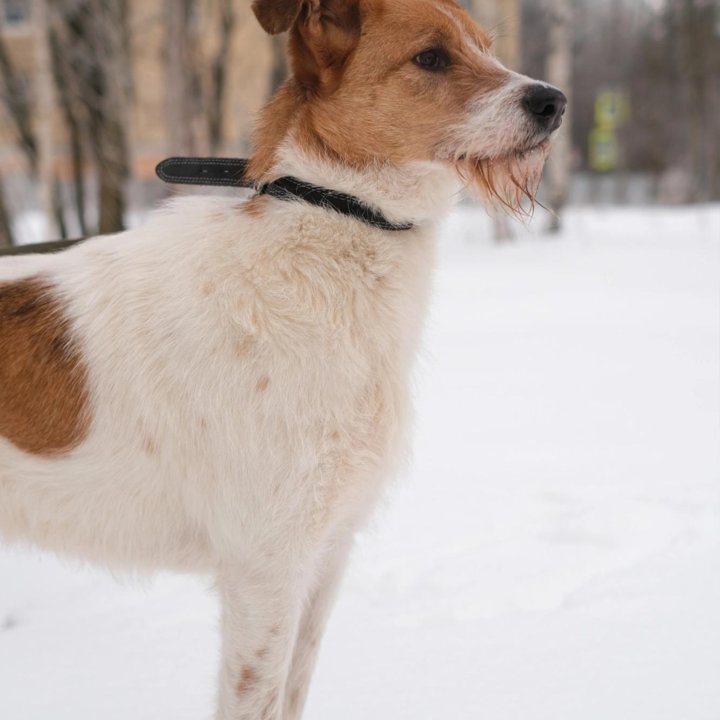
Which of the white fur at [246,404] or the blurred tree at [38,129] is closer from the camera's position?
the white fur at [246,404]

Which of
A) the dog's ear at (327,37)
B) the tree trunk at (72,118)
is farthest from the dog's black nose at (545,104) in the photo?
the tree trunk at (72,118)

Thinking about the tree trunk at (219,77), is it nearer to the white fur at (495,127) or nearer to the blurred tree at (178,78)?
the blurred tree at (178,78)

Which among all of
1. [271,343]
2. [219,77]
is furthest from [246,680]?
[219,77]

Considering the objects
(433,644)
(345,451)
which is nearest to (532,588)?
(433,644)

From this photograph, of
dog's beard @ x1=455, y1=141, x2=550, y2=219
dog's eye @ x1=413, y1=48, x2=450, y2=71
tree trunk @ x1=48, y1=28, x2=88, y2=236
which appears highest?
dog's eye @ x1=413, y1=48, x2=450, y2=71

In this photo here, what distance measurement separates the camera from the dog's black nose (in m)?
2.03

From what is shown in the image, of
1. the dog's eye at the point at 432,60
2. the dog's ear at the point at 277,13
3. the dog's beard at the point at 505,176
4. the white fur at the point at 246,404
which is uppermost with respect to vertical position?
the dog's ear at the point at 277,13

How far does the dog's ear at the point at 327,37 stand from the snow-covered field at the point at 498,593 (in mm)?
838

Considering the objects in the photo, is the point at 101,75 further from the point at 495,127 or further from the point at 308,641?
the point at 308,641

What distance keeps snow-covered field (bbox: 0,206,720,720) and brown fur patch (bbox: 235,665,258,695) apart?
9.5 inches

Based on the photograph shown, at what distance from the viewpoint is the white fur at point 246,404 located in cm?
191

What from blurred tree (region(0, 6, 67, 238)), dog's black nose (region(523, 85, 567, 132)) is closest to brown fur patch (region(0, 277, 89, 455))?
dog's black nose (region(523, 85, 567, 132))

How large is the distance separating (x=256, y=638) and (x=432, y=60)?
1.51m

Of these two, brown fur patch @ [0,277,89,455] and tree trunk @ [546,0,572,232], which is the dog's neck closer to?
brown fur patch @ [0,277,89,455]
